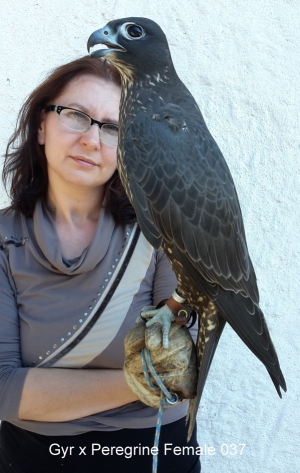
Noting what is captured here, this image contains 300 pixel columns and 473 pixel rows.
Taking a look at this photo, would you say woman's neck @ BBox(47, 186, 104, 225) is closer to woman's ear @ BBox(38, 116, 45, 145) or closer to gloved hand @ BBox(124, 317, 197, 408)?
woman's ear @ BBox(38, 116, 45, 145)

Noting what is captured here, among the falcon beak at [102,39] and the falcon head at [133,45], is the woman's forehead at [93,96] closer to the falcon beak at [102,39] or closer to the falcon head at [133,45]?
the falcon head at [133,45]

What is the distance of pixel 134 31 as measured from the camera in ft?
4.49

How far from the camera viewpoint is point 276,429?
96.8 inches

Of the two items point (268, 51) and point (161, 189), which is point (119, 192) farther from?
point (268, 51)

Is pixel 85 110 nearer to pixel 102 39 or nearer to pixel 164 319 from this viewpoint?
pixel 102 39

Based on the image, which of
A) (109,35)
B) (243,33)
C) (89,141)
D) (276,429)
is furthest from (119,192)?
(276,429)

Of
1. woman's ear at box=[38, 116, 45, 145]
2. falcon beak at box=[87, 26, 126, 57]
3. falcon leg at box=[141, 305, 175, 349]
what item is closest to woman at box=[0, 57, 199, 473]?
woman's ear at box=[38, 116, 45, 145]

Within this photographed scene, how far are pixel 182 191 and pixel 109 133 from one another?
52 cm

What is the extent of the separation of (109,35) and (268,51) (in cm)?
125

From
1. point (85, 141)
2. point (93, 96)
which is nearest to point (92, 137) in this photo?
point (85, 141)

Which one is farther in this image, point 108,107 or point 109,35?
point 108,107

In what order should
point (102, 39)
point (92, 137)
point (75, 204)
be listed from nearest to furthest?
point (102, 39) → point (92, 137) → point (75, 204)

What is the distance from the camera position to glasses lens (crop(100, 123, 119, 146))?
1.76 meters

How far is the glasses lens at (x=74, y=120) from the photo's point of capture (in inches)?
69.4
